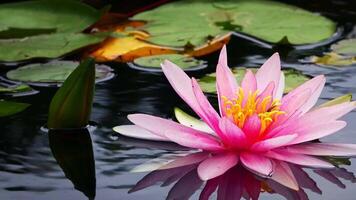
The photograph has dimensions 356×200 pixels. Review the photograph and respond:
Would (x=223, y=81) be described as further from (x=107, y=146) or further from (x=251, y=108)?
(x=107, y=146)

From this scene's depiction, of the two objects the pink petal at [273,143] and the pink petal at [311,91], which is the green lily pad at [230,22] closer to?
the pink petal at [311,91]

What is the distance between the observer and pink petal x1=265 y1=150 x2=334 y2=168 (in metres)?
1.08

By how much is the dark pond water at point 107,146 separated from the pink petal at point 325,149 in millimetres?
18

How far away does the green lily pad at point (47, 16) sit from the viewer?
1774 mm

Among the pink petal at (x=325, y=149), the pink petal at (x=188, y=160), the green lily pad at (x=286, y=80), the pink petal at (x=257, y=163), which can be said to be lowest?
the pink petal at (x=188, y=160)

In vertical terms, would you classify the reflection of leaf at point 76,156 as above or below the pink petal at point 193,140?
below

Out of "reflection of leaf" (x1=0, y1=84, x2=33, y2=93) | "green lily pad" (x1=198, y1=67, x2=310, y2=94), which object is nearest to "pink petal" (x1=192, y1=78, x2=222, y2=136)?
"green lily pad" (x1=198, y1=67, x2=310, y2=94)

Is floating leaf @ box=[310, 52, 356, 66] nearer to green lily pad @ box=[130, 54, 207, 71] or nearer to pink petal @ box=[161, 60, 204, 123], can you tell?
green lily pad @ box=[130, 54, 207, 71]

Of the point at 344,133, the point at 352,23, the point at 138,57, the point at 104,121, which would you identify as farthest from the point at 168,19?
the point at 344,133

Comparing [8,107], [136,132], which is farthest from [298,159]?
[8,107]

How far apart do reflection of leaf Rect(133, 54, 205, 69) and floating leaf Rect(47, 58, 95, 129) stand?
0.36 meters

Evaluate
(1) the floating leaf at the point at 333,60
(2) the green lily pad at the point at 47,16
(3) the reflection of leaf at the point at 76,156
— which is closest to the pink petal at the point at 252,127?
(3) the reflection of leaf at the point at 76,156

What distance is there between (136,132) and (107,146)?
5cm

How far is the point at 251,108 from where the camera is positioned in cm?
110
